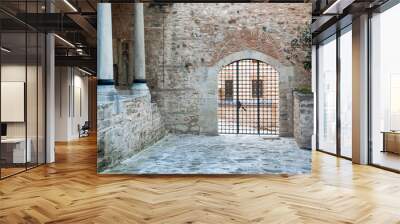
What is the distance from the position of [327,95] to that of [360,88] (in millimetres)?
1530

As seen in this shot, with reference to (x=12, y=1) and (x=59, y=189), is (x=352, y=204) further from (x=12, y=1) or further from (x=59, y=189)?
(x=12, y=1)

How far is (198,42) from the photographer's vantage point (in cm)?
564

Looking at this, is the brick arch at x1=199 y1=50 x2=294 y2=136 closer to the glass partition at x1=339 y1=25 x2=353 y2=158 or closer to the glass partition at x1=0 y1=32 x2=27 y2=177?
the glass partition at x1=339 y1=25 x2=353 y2=158

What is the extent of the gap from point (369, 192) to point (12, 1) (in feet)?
18.8

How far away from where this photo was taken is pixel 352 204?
3930 millimetres

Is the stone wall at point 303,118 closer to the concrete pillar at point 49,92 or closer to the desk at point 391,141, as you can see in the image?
the desk at point 391,141

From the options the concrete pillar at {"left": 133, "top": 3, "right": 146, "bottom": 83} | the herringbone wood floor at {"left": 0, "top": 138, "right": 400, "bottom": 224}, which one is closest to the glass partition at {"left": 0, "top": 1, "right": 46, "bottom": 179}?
the herringbone wood floor at {"left": 0, "top": 138, "right": 400, "bottom": 224}

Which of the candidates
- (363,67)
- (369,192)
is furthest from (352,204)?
(363,67)

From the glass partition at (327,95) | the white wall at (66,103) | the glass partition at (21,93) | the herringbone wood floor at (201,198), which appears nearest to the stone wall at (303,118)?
the herringbone wood floor at (201,198)

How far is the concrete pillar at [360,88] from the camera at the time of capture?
6.70 metres

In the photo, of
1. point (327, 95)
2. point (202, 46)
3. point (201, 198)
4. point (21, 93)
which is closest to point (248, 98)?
point (202, 46)

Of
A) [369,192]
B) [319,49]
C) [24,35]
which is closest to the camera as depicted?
[369,192]

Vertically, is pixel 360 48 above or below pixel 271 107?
above

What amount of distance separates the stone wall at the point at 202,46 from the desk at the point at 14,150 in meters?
2.50
